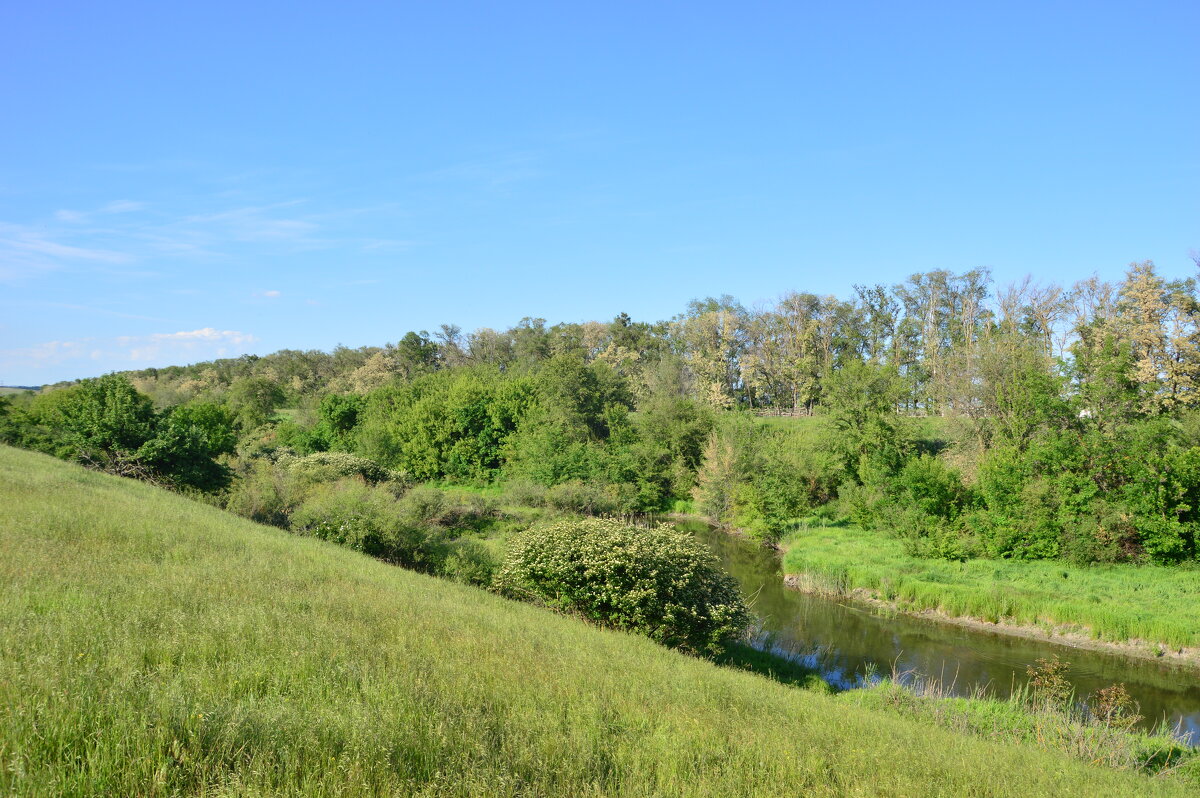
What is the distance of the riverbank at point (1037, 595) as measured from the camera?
1973 cm

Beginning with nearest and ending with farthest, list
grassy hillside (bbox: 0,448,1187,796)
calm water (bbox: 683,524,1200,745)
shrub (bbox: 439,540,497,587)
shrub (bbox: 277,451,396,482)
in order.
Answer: grassy hillside (bbox: 0,448,1187,796), calm water (bbox: 683,524,1200,745), shrub (bbox: 439,540,497,587), shrub (bbox: 277,451,396,482)

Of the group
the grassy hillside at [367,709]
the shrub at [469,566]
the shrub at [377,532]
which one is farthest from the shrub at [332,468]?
the grassy hillside at [367,709]

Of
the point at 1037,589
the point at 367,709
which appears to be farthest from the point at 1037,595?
the point at 367,709

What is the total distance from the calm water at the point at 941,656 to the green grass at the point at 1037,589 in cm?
112

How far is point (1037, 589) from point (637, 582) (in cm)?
1695

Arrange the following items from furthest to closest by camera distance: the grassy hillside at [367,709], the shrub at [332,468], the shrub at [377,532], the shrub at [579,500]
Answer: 1. the shrub at [579,500]
2. the shrub at [332,468]
3. the shrub at [377,532]
4. the grassy hillside at [367,709]

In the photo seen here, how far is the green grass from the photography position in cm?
2014

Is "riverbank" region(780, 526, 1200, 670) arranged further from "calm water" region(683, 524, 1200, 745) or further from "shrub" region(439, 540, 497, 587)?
"shrub" region(439, 540, 497, 587)

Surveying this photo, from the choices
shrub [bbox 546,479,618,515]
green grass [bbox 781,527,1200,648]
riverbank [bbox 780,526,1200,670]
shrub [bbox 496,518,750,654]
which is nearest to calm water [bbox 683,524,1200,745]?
riverbank [bbox 780,526,1200,670]

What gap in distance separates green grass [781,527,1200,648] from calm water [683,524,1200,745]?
1124 millimetres

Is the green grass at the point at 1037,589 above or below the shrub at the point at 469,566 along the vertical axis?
below

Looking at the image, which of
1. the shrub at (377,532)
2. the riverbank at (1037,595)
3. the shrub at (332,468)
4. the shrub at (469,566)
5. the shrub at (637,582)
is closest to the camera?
the shrub at (637,582)

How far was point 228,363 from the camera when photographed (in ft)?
354

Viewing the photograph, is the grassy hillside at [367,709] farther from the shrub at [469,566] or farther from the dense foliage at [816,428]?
the dense foliage at [816,428]
